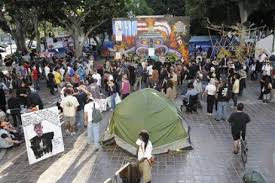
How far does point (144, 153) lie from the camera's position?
8039mm

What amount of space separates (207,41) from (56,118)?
84.4 ft

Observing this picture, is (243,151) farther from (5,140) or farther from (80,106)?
(5,140)

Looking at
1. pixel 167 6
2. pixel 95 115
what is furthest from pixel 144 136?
pixel 167 6

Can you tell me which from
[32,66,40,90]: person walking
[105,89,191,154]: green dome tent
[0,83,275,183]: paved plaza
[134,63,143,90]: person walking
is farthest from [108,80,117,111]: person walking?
[32,66,40,90]: person walking

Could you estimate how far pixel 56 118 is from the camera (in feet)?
34.7

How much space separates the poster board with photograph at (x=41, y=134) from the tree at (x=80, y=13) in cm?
1847

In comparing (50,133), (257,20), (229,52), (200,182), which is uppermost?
(257,20)

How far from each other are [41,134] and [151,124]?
3.06 m

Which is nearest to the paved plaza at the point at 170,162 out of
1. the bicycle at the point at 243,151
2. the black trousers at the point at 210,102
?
the bicycle at the point at 243,151

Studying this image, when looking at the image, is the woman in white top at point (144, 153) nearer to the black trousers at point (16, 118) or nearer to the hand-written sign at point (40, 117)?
the hand-written sign at point (40, 117)

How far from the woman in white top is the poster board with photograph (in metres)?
3.34

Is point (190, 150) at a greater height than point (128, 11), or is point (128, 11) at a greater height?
point (128, 11)

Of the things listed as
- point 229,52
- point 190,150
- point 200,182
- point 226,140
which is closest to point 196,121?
point 226,140

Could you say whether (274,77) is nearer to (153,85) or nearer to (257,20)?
(153,85)
